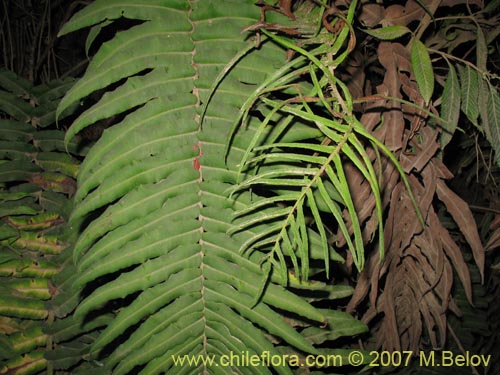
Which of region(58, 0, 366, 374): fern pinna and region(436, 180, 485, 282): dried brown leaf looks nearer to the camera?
region(58, 0, 366, 374): fern pinna

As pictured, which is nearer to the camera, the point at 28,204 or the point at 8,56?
the point at 28,204

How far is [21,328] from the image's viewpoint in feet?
4.12

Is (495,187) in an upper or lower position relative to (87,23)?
lower

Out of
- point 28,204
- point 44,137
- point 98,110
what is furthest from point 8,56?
point 98,110

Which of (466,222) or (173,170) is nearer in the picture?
(173,170)

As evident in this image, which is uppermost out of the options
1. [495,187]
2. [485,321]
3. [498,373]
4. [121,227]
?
[495,187]

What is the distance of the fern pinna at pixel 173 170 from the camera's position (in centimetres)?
77

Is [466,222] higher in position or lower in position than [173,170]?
lower

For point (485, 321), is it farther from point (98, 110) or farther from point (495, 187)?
point (98, 110)

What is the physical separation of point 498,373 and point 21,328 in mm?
1959

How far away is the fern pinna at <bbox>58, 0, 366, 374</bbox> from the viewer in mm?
771

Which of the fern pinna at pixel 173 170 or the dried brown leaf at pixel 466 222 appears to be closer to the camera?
the fern pinna at pixel 173 170

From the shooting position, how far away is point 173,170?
81 centimetres

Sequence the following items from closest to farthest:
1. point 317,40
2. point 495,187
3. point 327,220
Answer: point 317,40, point 327,220, point 495,187
